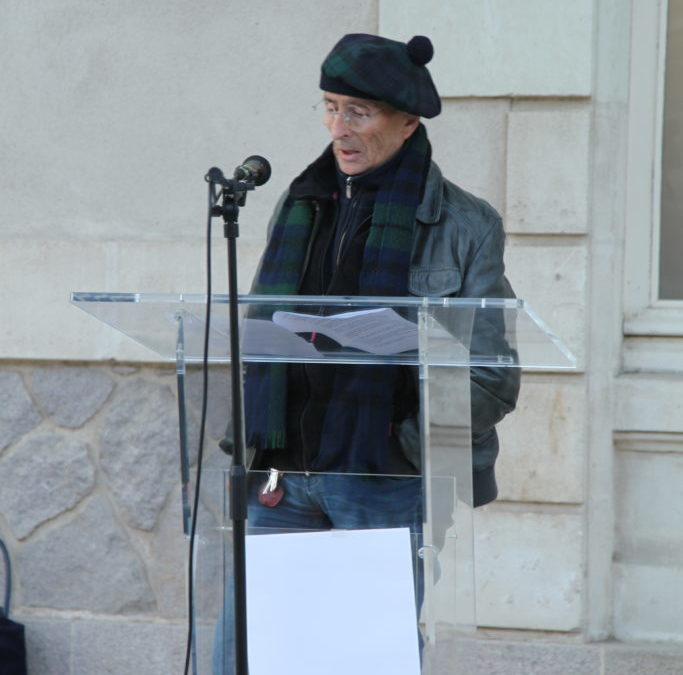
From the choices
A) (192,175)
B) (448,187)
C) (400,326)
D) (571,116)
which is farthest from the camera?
(192,175)

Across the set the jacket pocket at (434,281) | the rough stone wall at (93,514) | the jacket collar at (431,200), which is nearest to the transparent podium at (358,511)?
the jacket pocket at (434,281)

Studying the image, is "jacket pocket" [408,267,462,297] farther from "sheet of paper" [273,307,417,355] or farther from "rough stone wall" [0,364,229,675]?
"rough stone wall" [0,364,229,675]

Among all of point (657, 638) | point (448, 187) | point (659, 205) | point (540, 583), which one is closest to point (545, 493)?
point (540, 583)

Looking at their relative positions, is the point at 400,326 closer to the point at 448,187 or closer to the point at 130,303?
the point at 130,303

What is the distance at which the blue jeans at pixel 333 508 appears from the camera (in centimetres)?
216

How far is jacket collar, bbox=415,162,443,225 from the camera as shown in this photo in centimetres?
269

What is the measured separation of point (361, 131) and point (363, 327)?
79cm

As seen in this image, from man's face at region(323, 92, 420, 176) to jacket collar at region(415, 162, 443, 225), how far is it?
0.11 meters

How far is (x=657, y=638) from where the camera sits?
164 inches

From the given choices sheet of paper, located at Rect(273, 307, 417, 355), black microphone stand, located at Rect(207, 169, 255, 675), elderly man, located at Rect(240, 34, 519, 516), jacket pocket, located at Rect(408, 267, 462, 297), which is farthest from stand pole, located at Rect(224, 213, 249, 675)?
jacket pocket, located at Rect(408, 267, 462, 297)

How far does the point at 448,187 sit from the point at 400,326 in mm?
813

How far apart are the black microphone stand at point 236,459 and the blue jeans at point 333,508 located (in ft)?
0.40

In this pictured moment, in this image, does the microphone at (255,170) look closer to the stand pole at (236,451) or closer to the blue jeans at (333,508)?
the stand pole at (236,451)

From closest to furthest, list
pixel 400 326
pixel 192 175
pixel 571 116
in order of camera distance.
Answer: pixel 400 326 → pixel 571 116 → pixel 192 175
